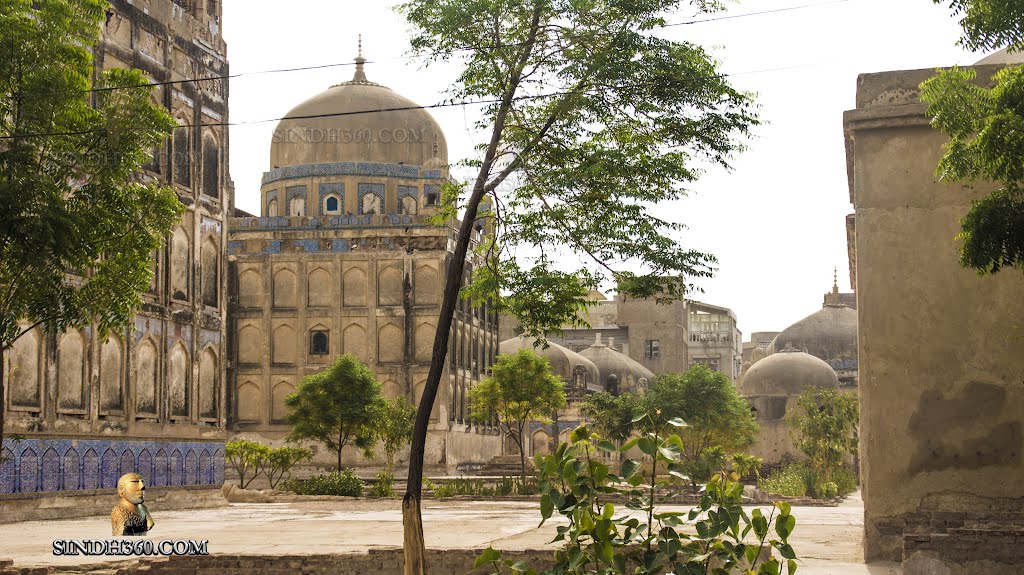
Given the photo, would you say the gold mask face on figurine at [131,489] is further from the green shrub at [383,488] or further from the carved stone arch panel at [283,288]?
the carved stone arch panel at [283,288]

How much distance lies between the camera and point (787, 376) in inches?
2205

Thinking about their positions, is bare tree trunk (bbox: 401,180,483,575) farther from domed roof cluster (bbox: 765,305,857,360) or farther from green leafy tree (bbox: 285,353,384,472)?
domed roof cluster (bbox: 765,305,857,360)

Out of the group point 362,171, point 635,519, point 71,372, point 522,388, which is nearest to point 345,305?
point 362,171

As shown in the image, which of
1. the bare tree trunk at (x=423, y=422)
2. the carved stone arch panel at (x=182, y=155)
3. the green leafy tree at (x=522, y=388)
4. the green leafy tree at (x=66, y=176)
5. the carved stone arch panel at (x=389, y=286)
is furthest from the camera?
the carved stone arch panel at (x=389, y=286)

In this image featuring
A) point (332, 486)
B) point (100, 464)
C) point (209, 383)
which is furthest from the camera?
point (332, 486)

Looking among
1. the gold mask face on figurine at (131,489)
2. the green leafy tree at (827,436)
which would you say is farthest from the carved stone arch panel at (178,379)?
the green leafy tree at (827,436)

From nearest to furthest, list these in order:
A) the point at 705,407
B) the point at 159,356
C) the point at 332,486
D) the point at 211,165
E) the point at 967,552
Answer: the point at 967,552
the point at 159,356
the point at 211,165
the point at 332,486
the point at 705,407

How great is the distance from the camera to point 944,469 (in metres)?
12.2

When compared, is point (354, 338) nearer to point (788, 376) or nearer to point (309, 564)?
point (788, 376)

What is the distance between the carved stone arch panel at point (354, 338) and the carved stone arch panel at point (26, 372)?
23.3m

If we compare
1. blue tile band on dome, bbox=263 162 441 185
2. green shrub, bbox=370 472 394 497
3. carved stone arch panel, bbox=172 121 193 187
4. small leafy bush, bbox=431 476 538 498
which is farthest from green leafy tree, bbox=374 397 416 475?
blue tile band on dome, bbox=263 162 441 185

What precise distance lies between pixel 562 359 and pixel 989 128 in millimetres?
46865

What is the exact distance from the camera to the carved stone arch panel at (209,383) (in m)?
25.2

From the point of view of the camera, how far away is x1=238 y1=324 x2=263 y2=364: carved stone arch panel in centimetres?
4415
